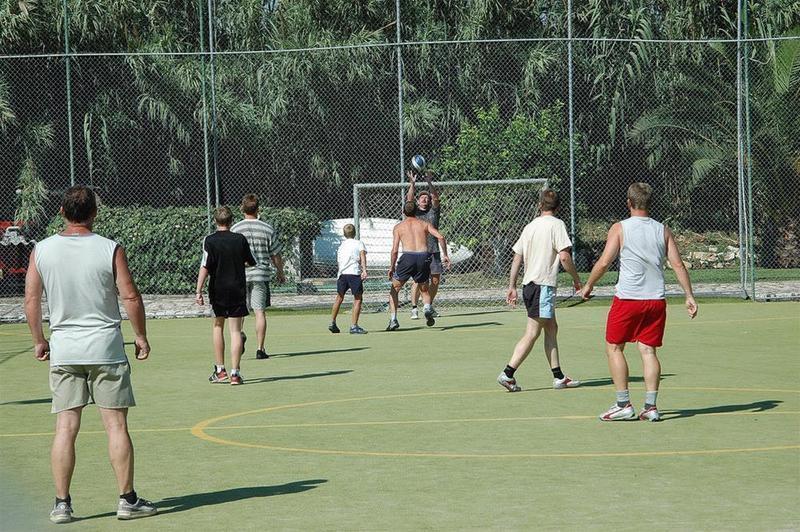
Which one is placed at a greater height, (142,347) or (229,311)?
(142,347)

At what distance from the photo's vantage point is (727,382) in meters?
13.6

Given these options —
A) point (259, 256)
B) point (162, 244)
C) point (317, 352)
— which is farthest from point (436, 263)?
point (162, 244)

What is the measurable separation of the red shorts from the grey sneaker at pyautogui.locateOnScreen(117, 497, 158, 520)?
4.40 meters


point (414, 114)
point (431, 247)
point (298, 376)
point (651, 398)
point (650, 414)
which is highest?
point (414, 114)

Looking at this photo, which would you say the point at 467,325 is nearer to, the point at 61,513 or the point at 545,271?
the point at 545,271

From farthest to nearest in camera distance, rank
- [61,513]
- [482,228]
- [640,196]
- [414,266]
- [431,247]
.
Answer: [482,228] → [431,247] → [414,266] → [640,196] → [61,513]

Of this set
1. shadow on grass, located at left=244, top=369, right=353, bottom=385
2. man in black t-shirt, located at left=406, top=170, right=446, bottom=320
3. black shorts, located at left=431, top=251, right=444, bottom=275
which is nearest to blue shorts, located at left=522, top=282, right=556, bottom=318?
shadow on grass, located at left=244, top=369, right=353, bottom=385

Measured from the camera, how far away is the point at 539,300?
12969mm

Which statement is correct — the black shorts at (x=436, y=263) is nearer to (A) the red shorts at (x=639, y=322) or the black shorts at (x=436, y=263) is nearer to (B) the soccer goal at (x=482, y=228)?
(B) the soccer goal at (x=482, y=228)

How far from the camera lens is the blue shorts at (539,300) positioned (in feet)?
42.4

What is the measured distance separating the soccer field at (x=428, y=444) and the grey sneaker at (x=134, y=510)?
7 cm

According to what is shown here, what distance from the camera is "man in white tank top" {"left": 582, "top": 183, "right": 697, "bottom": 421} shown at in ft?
35.7

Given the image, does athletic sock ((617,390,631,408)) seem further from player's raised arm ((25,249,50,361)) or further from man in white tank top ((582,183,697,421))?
player's raised arm ((25,249,50,361))

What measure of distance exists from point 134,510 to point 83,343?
969 millimetres
